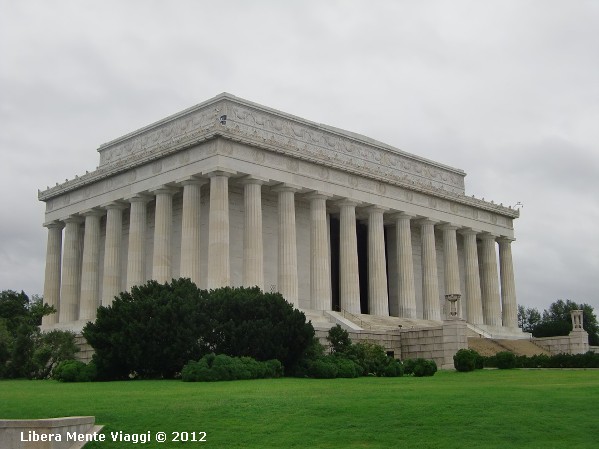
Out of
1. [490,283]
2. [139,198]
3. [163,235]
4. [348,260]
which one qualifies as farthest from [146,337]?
[490,283]

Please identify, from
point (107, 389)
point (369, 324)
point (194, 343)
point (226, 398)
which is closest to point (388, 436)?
point (226, 398)

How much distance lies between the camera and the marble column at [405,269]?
246 ft

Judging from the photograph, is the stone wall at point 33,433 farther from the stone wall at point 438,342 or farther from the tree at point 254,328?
the stone wall at point 438,342

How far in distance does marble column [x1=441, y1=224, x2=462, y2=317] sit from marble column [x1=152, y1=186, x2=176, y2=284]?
29.9 meters

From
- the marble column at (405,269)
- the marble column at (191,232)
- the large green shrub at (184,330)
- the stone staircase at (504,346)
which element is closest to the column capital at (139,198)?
the marble column at (191,232)

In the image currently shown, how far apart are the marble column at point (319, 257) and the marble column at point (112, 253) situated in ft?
55.3

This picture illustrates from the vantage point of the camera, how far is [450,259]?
81.9 meters

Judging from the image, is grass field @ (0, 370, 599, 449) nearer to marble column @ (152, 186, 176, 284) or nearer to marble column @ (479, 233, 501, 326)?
marble column @ (152, 186, 176, 284)

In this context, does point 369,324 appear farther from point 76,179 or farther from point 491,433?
point 491,433

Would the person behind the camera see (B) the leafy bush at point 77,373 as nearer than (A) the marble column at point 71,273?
Yes

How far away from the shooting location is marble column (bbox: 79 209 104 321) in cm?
7150

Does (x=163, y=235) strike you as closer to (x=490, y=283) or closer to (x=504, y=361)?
(x=504, y=361)

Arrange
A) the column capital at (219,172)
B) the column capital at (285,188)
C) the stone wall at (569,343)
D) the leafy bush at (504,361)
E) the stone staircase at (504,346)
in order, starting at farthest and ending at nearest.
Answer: the stone wall at (569,343) → the column capital at (285,188) → the stone staircase at (504,346) → the column capital at (219,172) → the leafy bush at (504,361)

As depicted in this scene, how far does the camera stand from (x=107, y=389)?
34.1 meters
